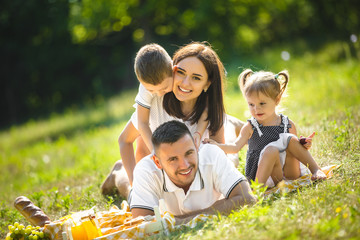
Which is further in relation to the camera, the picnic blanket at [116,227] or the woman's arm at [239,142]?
the woman's arm at [239,142]

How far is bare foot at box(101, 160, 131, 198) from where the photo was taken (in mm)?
4914

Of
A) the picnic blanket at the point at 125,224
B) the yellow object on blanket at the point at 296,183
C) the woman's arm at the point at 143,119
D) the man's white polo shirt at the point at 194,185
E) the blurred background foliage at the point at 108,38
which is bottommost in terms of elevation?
the yellow object on blanket at the point at 296,183

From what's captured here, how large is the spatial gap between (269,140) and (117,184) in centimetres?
201

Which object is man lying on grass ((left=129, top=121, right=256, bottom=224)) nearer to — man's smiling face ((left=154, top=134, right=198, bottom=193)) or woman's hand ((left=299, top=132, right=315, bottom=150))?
man's smiling face ((left=154, top=134, right=198, bottom=193))

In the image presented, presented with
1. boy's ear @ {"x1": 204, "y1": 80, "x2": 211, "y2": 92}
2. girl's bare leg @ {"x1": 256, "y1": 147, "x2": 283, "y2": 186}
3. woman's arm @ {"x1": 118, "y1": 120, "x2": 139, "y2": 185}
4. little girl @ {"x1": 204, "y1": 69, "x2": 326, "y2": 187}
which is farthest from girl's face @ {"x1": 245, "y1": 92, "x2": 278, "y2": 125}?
woman's arm @ {"x1": 118, "y1": 120, "x2": 139, "y2": 185}

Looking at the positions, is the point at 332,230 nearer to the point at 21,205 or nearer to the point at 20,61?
the point at 21,205

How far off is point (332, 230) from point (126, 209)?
2.26 metres

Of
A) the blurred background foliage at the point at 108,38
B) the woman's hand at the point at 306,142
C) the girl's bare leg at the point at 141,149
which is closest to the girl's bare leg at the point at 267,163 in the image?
the woman's hand at the point at 306,142

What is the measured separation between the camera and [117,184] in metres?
4.98

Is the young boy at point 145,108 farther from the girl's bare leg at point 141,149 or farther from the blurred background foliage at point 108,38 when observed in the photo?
the blurred background foliage at point 108,38

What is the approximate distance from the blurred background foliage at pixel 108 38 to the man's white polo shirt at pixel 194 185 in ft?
43.2

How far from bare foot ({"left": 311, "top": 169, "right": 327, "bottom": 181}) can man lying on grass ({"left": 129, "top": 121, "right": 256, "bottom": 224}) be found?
741mm

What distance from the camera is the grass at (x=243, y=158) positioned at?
2.81 meters

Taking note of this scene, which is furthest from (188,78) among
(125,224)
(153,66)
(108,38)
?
(108,38)
